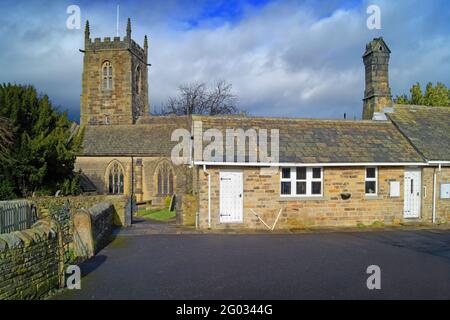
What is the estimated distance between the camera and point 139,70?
44656 mm

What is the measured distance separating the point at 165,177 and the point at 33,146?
43.7 ft

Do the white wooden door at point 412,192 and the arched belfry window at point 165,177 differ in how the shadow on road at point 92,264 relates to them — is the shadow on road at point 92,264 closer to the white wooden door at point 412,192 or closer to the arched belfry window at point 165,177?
the white wooden door at point 412,192

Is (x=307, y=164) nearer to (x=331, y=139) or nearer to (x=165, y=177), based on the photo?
(x=331, y=139)

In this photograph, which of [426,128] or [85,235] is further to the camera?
[426,128]

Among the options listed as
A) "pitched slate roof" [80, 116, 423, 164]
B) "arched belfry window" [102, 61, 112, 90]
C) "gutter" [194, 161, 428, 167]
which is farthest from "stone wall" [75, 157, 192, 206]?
"gutter" [194, 161, 428, 167]

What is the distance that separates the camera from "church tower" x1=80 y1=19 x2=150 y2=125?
41.5 m

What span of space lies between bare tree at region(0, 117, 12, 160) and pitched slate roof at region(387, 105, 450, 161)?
19.2 meters

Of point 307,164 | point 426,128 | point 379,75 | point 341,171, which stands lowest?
point 341,171

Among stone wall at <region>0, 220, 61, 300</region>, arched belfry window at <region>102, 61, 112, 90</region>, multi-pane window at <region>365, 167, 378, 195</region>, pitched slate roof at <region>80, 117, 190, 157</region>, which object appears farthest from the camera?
arched belfry window at <region>102, 61, 112, 90</region>

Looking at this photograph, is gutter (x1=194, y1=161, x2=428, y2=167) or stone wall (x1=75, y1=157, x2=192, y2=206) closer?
gutter (x1=194, y1=161, x2=428, y2=167)

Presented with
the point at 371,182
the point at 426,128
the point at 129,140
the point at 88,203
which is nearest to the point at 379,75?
the point at 426,128

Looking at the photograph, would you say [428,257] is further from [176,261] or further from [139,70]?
[139,70]

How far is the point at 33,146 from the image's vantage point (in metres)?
19.9

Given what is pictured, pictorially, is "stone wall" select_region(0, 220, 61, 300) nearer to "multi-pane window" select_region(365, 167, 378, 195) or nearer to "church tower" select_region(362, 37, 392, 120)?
"multi-pane window" select_region(365, 167, 378, 195)
